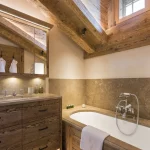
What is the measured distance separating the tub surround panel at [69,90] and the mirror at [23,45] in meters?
0.38

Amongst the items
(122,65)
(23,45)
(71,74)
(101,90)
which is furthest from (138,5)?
(23,45)

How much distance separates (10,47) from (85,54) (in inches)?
67.0

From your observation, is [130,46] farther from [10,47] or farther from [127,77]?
[10,47]

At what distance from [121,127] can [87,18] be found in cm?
194

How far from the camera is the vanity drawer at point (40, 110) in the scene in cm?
167

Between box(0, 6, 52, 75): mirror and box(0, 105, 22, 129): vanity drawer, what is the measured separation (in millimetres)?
660

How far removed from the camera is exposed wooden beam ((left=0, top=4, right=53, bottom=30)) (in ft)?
6.29

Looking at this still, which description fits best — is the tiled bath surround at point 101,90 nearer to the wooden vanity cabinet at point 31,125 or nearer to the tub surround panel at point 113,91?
the tub surround panel at point 113,91

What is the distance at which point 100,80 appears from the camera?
2820mm

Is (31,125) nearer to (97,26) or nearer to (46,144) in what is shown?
(46,144)

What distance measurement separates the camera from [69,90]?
287 centimetres

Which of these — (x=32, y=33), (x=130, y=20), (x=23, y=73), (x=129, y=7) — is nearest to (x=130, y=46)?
(x=130, y=20)

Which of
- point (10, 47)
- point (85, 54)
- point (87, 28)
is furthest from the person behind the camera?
point (85, 54)

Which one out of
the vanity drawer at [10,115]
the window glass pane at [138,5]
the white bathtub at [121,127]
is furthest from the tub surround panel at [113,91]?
the vanity drawer at [10,115]
